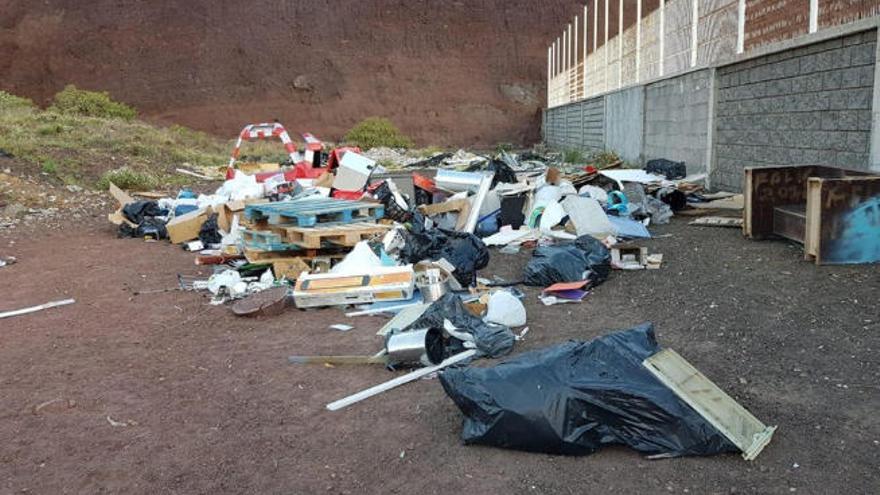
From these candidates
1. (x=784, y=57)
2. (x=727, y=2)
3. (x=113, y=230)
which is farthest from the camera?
(x=113, y=230)

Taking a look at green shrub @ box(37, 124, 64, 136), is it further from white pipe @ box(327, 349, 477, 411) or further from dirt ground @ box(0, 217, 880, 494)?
white pipe @ box(327, 349, 477, 411)

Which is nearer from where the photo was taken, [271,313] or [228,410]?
[228,410]

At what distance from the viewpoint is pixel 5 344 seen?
5.05m

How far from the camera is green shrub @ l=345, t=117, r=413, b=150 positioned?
3117cm

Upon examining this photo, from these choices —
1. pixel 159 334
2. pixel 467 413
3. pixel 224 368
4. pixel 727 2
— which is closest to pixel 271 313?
pixel 159 334

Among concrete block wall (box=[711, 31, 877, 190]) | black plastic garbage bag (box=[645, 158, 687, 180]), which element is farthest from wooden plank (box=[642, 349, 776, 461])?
black plastic garbage bag (box=[645, 158, 687, 180])

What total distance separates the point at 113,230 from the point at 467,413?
888cm

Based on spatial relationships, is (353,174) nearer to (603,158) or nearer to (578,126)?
(603,158)

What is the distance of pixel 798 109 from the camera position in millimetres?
7902

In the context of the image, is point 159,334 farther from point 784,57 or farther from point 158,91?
point 158,91

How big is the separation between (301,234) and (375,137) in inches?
985

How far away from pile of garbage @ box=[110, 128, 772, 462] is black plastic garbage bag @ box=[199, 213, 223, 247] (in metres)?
0.02

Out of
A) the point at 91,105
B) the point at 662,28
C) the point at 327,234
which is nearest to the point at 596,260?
the point at 327,234

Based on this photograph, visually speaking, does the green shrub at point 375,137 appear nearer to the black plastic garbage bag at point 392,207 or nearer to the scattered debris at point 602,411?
the black plastic garbage bag at point 392,207
